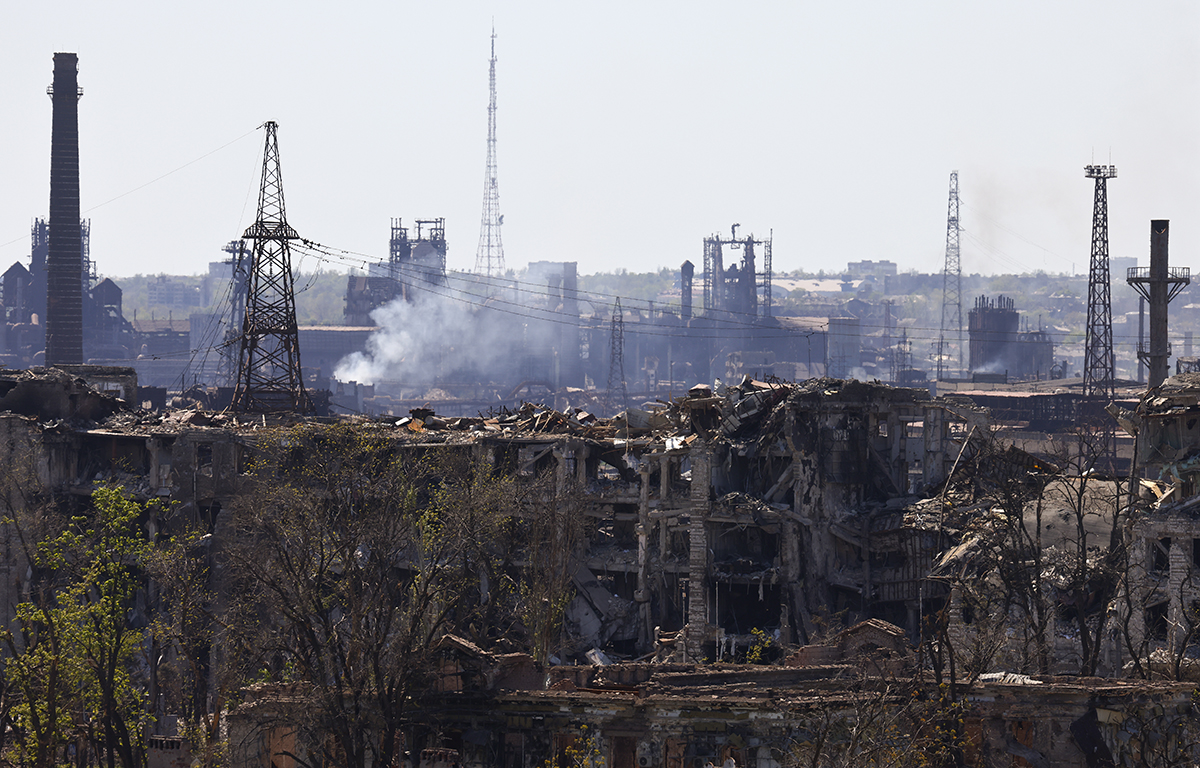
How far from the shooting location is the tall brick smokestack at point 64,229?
63.8 m

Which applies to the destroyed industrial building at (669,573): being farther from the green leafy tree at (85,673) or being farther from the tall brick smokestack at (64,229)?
the tall brick smokestack at (64,229)

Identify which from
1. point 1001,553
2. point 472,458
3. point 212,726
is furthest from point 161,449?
point 1001,553

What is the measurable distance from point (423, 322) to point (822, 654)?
4379 inches

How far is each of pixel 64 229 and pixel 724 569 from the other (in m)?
41.5

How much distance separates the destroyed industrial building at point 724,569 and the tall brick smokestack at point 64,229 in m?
19.9

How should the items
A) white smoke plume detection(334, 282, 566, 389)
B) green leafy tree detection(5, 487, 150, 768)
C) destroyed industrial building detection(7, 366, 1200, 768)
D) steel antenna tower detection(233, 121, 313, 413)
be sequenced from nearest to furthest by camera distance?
destroyed industrial building detection(7, 366, 1200, 768) → green leafy tree detection(5, 487, 150, 768) → steel antenna tower detection(233, 121, 313, 413) → white smoke plume detection(334, 282, 566, 389)

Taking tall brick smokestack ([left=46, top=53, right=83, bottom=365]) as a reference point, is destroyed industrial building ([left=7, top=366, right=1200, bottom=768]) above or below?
below

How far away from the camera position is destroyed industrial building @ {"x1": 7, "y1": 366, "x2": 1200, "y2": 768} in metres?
20.1

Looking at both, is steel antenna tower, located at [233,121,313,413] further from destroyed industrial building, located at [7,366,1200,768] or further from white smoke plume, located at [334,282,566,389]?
white smoke plume, located at [334,282,566,389]

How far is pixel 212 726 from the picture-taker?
84.5 ft

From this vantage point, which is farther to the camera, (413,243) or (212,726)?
(413,243)

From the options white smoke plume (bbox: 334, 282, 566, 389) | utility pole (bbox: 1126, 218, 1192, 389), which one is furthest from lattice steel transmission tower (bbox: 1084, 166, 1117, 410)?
white smoke plume (bbox: 334, 282, 566, 389)

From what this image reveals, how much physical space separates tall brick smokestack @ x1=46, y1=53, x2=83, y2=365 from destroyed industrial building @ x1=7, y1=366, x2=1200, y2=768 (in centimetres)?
1989

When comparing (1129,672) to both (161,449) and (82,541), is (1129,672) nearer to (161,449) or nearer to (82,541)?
(82,541)
